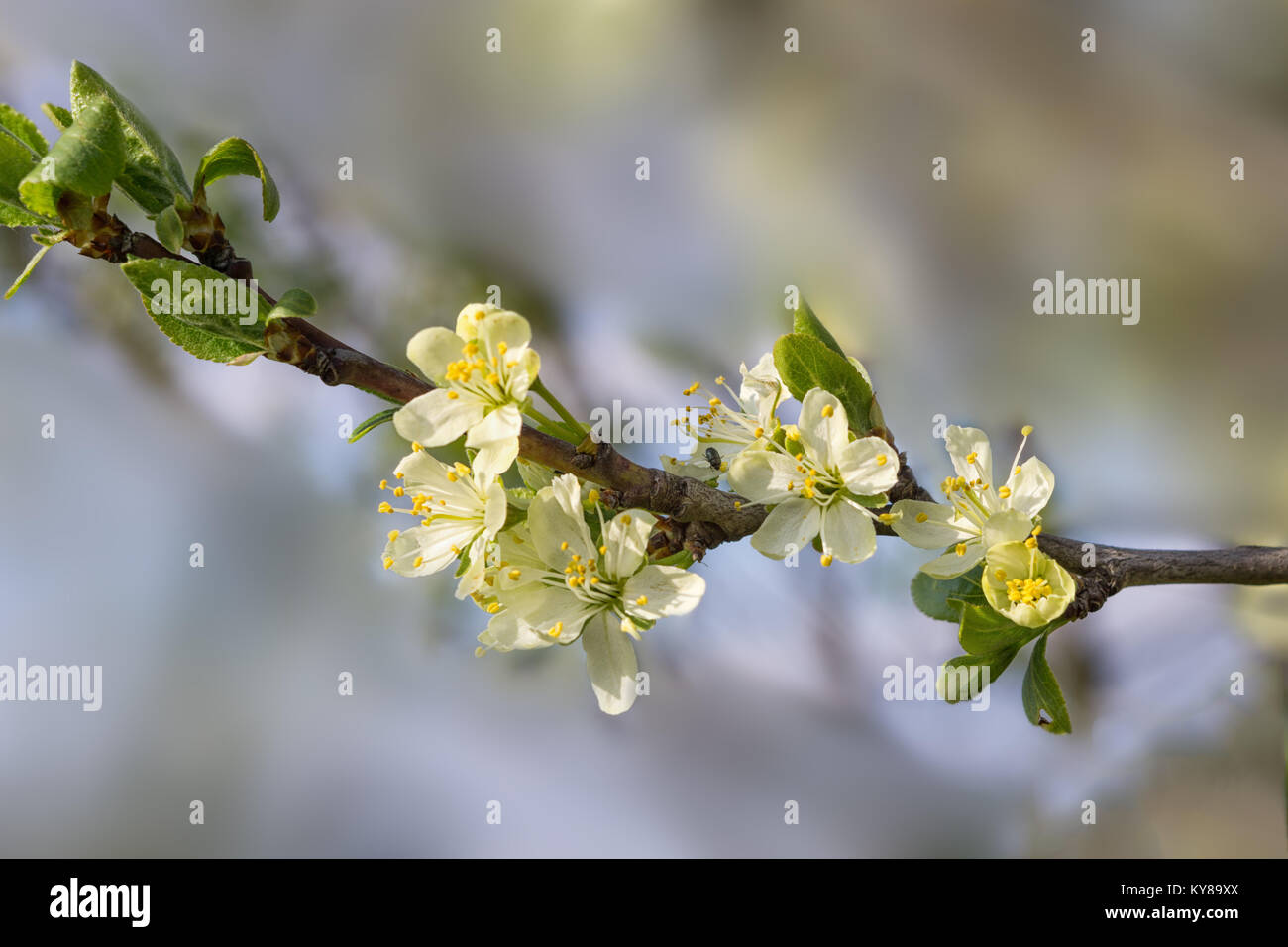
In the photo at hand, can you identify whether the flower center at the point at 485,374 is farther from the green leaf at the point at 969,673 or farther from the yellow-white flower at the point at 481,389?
the green leaf at the point at 969,673

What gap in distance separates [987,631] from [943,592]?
0.14 meters

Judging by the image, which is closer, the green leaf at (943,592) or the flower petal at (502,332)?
the flower petal at (502,332)

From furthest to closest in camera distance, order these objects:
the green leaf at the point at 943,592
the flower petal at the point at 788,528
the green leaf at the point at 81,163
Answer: the green leaf at the point at 943,592
the flower petal at the point at 788,528
the green leaf at the point at 81,163

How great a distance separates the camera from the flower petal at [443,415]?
0.47 metres

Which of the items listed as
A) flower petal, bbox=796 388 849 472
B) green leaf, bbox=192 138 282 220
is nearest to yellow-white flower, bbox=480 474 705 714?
flower petal, bbox=796 388 849 472

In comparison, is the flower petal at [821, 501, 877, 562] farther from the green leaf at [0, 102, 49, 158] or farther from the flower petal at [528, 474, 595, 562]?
the green leaf at [0, 102, 49, 158]

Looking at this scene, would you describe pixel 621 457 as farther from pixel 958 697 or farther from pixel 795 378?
pixel 958 697

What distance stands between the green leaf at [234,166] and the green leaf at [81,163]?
0.16 feet

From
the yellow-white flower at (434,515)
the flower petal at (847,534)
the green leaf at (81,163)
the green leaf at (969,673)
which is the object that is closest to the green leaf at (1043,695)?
the green leaf at (969,673)

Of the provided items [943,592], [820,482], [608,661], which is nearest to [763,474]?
[820,482]

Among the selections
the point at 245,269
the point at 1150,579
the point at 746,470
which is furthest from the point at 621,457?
the point at 1150,579

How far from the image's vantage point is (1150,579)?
1.95 ft

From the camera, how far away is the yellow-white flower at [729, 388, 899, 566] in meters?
0.52

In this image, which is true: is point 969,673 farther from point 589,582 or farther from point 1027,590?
point 589,582
